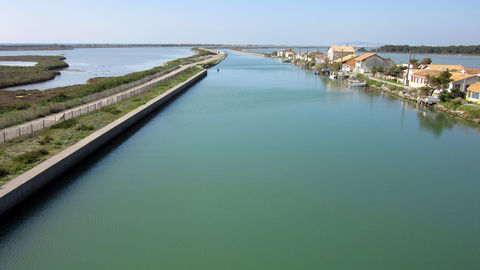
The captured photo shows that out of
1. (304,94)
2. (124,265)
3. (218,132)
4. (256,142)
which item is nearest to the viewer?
(124,265)

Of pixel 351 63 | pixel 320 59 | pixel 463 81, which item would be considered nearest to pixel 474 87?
pixel 463 81

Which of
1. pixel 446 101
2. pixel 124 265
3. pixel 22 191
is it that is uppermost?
pixel 446 101

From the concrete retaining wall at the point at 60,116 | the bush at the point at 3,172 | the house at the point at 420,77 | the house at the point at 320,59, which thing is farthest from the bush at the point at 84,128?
the house at the point at 320,59

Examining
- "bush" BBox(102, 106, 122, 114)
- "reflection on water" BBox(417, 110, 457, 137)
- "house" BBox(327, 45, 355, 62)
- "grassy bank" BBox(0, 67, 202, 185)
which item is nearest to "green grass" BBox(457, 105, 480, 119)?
"reflection on water" BBox(417, 110, 457, 137)

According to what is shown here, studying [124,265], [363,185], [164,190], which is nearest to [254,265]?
[124,265]

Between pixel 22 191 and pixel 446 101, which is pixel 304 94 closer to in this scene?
pixel 446 101

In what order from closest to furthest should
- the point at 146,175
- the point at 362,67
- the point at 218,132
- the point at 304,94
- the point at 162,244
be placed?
the point at 162,244 < the point at 146,175 < the point at 218,132 < the point at 304,94 < the point at 362,67

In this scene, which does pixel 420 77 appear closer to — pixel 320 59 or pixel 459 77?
pixel 459 77
